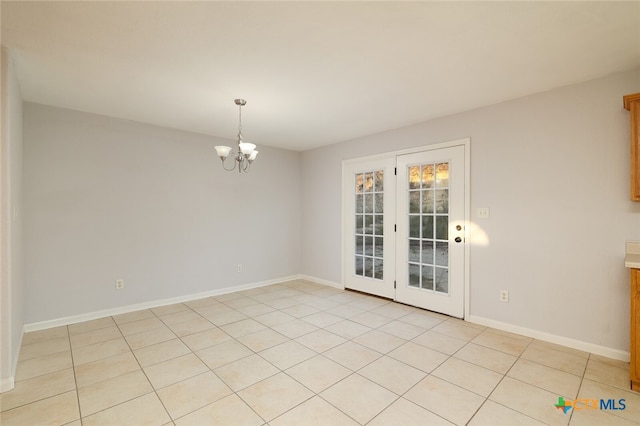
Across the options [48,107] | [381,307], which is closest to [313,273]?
[381,307]

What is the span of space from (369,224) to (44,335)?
414 cm

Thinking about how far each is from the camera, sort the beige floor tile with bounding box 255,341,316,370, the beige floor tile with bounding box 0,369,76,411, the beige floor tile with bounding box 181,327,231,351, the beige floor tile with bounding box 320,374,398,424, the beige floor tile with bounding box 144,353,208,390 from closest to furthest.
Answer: the beige floor tile with bounding box 320,374,398,424 → the beige floor tile with bounding box 0,369,76,411 → the beige floor tile with bounding box 144,353,208,390 → the beige floor tile with bounding box 255,341,316,370 → the beige floor tile with bounding box 181,327,231,351

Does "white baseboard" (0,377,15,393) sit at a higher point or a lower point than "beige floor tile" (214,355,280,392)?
higher

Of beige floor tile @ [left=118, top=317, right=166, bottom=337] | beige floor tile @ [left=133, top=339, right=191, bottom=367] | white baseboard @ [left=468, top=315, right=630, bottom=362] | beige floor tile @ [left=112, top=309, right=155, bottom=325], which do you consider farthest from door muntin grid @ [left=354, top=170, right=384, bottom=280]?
beige floor tile @ [left=112, top=309, right=155, bottom=325]

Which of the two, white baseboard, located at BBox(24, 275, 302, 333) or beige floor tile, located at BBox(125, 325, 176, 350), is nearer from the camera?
beige floor tile, located at BBox(125, 325, 176, 350)

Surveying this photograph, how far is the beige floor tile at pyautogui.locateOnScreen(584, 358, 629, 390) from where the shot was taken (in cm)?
217

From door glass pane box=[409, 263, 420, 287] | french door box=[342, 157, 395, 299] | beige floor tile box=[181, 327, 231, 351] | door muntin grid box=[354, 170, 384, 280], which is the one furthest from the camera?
door muntin grid box=[354, 170, 384, 280]

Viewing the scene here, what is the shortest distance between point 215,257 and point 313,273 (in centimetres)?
183

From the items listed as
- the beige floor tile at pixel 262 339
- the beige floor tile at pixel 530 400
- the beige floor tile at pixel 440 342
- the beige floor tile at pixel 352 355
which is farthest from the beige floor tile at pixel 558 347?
the beige floor tile at pixel 262 339

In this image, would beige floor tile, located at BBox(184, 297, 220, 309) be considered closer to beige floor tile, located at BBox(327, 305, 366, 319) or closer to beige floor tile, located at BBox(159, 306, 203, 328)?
beige floor tile, located at BBox(159, 306, 203, 328)

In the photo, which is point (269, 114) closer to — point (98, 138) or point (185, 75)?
point (185, 75)

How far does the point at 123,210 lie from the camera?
3750mm

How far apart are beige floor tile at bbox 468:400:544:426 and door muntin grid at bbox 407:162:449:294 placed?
5.90ft

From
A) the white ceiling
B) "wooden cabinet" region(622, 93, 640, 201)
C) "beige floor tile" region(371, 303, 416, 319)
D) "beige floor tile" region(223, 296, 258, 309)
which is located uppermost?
the white ceiling
